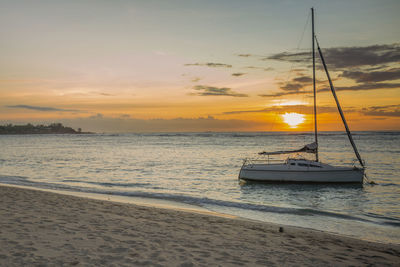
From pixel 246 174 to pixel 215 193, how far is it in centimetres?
603

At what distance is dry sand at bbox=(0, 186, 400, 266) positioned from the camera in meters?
6.61

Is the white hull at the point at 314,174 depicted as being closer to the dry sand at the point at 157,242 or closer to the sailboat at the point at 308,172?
the sailboat at the point at 308,172

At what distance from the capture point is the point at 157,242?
8.00 meters

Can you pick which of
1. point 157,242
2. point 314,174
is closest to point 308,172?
point 314,174

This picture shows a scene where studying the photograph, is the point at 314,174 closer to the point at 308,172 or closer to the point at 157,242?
the point at 308,172

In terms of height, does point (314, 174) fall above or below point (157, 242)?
below

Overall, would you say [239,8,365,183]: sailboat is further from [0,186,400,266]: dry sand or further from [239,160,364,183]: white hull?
[0,186,400,266]: dry sand

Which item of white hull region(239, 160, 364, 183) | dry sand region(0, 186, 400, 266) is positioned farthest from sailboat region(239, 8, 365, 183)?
dry sand region(0, 186, 400, 266)

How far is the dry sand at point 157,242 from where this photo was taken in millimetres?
6605

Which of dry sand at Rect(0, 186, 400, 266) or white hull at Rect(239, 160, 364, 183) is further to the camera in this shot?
white hull at Rect(239, 160, 364, 183)

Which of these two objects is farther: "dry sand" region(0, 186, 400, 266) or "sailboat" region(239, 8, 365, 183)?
"sailboat" region(239, 8, 365, 183)

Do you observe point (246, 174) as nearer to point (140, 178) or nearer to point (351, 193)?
point (351, 193)

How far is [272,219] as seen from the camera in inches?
525

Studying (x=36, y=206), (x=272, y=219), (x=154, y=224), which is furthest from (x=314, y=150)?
(x=36, y=206)
